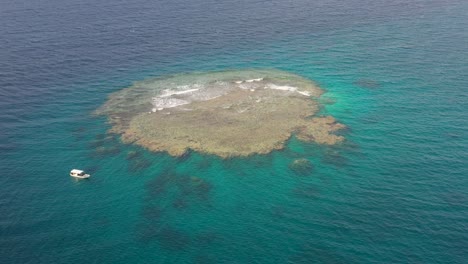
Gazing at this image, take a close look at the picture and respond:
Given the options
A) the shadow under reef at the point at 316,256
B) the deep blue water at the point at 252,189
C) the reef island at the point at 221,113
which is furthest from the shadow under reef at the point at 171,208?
the shadow under reef at the point at 316,256

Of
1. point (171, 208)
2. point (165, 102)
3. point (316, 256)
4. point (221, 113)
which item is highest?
point (221, 113)

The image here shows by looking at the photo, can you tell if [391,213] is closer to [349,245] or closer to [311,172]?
[349,245]

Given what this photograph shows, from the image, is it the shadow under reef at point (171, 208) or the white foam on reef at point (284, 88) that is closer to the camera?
the shadow under reef at point (171, 208)

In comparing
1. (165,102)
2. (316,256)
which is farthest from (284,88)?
(316,256)

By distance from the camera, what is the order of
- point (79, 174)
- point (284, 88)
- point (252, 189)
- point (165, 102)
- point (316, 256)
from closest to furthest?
1. point (316, 256)
2. point (252, 189)
3. point (79, 174)
4. point (165, 102)
5. point (284, 88)

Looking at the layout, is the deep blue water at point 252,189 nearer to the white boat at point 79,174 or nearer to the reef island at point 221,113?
the white boat at point 79,174

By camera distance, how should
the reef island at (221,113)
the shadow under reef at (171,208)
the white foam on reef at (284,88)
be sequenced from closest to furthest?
the shadow under reef at (171,208), the reef island at (221,113), the white foam on reef at (284,88)

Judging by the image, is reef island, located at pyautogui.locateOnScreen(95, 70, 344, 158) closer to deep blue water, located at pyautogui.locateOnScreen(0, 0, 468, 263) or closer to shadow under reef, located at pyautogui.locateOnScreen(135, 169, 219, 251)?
deep blue water, located at pyautogui.locateOnScreen(0, 0, 468, 263)

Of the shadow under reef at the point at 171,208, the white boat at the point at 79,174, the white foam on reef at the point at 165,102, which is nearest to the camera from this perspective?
the shadow under reef at the point at 171,208

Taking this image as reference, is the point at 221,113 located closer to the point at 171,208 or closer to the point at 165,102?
the point at 165,102
